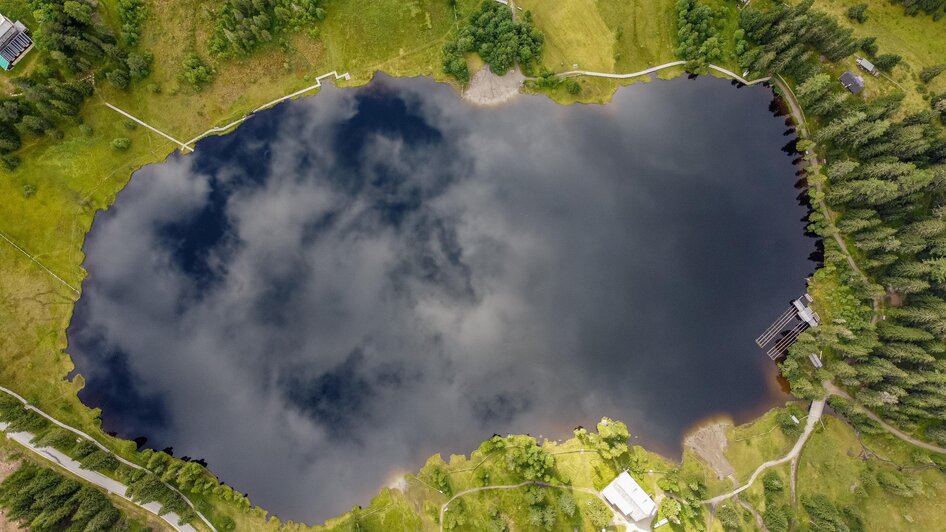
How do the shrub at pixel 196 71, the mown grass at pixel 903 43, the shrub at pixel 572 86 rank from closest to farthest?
the mown grass at pixel 903 43, the shrub at pixel 196 71, the shrub at pixel 572 86

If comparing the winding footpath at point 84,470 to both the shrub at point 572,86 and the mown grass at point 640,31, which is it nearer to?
the shrub at point 572,86

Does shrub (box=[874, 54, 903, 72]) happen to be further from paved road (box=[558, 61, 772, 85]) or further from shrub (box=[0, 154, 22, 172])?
shrub (box=[0, 154, 22, 172])

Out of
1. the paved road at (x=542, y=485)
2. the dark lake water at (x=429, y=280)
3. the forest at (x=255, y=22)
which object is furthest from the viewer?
the forest at (x=255, y=22)

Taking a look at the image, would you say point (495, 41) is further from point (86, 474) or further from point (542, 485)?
point (86, 474)

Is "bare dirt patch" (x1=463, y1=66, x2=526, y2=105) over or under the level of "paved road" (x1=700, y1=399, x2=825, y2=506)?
over

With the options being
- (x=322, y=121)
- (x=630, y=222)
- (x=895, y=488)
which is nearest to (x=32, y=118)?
(x=322, y=121)

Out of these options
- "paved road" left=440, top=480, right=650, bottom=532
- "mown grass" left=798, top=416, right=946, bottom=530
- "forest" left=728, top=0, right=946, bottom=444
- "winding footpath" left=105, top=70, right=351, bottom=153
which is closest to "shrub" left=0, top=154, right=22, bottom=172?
"winding footpath" left=105, top=70, right=351, bottom=153

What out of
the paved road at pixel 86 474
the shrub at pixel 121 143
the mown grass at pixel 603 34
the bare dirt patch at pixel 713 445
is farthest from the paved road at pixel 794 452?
the shrub at pixel 121 143
